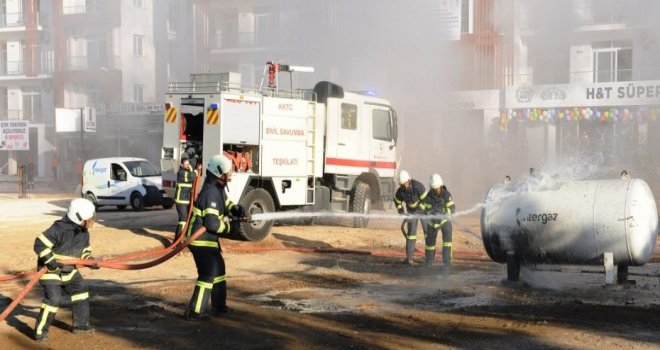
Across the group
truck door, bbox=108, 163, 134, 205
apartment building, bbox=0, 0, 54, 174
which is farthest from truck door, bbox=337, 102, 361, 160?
apartment building, bbox=0, 0, 54, 174

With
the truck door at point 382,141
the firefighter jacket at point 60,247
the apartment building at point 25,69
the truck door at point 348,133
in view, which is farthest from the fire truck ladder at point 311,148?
the apartment building at point 25,69

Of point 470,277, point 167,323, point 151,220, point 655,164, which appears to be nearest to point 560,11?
point 655,164

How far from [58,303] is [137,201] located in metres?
14.8

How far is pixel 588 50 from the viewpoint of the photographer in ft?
105

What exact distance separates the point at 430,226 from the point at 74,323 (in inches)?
247

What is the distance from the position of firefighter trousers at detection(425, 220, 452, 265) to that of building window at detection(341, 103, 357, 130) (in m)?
4.86

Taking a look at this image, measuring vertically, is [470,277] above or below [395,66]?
below

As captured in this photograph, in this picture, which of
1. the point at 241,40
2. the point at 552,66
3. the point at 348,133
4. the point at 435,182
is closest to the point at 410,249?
the point at 435,182

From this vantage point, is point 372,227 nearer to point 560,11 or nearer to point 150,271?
point 150,271

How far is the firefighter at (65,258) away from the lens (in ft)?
25.4

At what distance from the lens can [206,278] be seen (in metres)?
8.48

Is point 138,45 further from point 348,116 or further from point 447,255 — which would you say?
point 447,255

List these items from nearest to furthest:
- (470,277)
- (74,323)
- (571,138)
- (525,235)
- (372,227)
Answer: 1. (74,323)
2. (525,235)
3. (470,277)
4. (372,227)
5. (571,138)

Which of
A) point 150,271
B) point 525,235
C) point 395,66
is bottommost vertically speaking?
point 150,271
